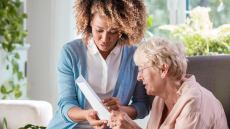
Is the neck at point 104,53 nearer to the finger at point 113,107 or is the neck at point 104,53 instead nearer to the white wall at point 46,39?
the finger at point 113,107

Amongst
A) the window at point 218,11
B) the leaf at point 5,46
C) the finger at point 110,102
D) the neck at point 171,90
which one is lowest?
the finger at point 110,102

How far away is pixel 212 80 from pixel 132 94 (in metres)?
0.46

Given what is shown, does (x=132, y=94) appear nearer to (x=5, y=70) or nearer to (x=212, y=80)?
(x=212, y=80)

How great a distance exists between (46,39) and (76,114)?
159cm

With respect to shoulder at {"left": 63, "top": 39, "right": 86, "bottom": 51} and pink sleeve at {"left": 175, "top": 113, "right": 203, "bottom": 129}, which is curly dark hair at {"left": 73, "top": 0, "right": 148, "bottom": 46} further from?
pink sleeve at {"left": 175, "top": 113, "right": 203, "bottom": 129}

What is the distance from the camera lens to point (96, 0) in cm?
129

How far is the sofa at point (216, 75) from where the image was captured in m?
1.37

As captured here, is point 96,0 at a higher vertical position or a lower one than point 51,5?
lower

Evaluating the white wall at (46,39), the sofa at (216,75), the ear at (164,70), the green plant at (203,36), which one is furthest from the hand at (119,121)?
the white wall at (46,39)

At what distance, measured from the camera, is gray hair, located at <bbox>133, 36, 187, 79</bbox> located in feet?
3.65

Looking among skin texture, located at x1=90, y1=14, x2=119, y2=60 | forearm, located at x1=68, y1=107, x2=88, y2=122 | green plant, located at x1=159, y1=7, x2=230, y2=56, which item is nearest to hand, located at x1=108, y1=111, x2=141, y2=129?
forearm, located at x1=68, y1=107, x2=88, y2=122

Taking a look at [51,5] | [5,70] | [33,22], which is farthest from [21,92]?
[51,5]

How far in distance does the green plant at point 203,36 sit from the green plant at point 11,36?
1.50m

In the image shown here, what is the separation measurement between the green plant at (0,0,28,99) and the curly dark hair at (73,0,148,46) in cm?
120
